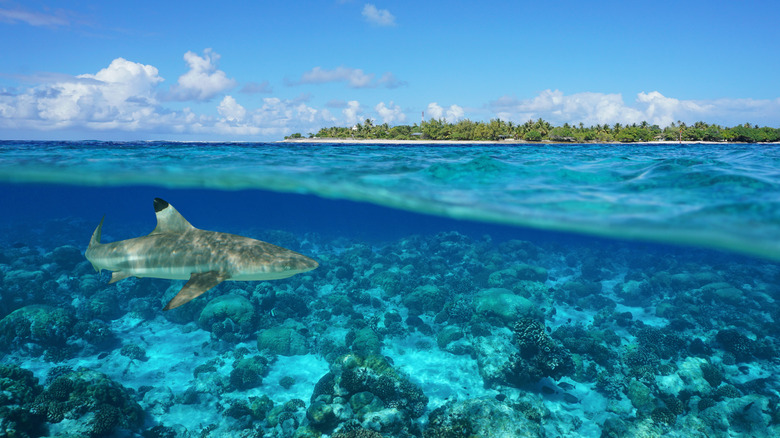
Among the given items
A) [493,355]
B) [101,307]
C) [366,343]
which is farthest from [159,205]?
[101,307]

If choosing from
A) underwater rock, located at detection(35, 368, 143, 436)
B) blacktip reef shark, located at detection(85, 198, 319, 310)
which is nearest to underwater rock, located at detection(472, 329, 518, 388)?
blacktip reef shark, located at detection(85, 198, 319, 310)

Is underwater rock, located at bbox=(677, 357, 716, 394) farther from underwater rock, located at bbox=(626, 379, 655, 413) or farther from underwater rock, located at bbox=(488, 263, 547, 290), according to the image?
underwater rock, located at bbox=(488, 263, 547, 290)

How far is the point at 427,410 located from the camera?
888 cm

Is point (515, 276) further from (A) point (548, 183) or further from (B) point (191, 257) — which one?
(B) point (191, 257)

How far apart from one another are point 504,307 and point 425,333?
3.01 meters

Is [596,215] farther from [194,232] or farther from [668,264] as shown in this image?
[668,264]

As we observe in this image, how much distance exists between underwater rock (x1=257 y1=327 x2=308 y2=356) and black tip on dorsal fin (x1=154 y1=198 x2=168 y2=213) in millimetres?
6649

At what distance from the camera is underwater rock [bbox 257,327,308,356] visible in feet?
37.6

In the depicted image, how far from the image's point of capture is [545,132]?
261 feet

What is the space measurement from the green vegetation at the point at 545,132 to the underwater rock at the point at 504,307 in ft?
213

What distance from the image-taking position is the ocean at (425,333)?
811cm

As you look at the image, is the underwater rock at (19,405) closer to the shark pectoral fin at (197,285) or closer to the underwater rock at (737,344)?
the shark pectoral fin at (197,285)

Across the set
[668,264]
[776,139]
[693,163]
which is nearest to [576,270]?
[668,264]

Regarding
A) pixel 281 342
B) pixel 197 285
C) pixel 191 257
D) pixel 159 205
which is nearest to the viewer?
pixel 197 285
